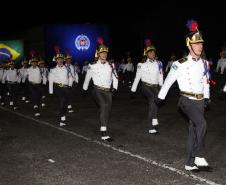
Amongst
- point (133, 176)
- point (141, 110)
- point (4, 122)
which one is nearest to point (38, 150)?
point (133, 176)

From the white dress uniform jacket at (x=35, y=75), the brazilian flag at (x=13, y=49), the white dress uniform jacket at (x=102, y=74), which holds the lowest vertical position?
the white dress uniform jacket at (x=35, y=75)

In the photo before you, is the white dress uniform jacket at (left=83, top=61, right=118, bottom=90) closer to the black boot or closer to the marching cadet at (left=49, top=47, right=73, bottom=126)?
the black boot

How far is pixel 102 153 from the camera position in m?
8.80

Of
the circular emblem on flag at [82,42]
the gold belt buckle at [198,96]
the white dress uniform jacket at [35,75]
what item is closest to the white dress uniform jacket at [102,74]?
the gold belt buckle at [198,96]

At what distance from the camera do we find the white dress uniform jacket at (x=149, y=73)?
37.7 feet

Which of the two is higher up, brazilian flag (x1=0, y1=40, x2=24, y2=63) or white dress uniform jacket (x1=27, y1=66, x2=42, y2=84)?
brazilian flag (x1=0, y1=40, x2=24, y2=63)

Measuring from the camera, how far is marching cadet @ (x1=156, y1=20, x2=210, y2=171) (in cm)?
711

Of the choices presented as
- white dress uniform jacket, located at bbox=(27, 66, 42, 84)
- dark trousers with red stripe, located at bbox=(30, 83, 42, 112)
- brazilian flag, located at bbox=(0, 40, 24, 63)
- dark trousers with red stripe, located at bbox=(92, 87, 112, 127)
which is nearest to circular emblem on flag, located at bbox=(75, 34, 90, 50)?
brazilian flag, located at bbox=(0, 40, 24, 63)

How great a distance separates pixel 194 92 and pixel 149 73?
14.1 feet

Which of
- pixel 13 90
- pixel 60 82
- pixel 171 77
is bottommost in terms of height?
pixel 13 90

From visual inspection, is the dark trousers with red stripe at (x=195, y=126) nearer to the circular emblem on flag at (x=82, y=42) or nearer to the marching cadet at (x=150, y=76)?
the marching cadet at (x=150, y=76)

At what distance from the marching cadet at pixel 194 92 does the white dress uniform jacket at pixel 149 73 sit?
4050 millimetres

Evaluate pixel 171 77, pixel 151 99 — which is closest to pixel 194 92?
pixel 171 77

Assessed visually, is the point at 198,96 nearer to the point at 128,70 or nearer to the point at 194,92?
the point at 194,92
